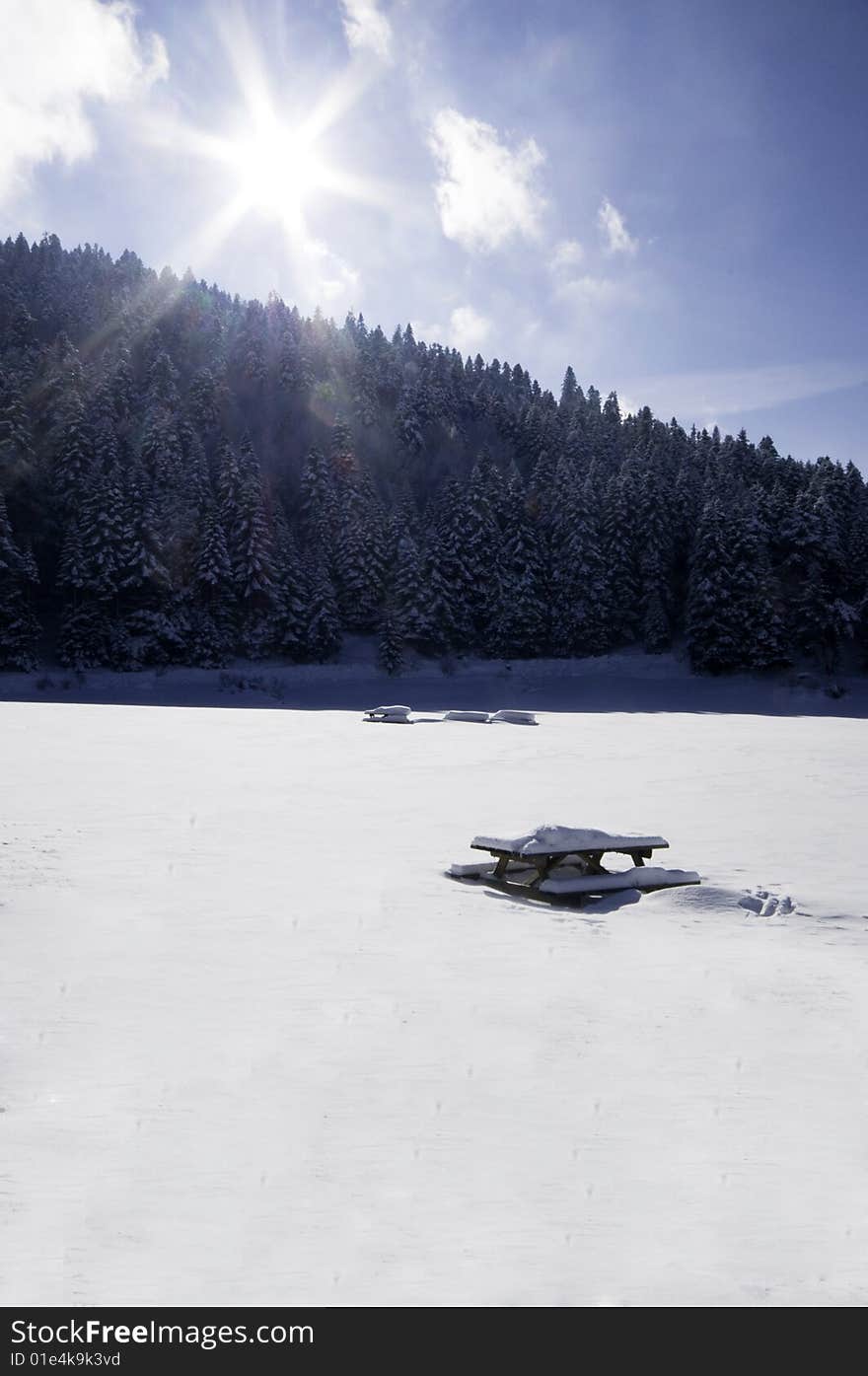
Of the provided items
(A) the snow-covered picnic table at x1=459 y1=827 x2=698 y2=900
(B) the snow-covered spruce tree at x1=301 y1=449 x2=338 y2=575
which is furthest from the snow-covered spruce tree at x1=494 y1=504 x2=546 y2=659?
(A) the snow-covered picnic table at x1=459 y1=827 x2=698 y2=900

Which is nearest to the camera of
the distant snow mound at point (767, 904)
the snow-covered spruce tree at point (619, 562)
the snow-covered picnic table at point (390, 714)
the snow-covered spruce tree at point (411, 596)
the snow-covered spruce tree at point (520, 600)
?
the distant snow mound at point (767, 904)

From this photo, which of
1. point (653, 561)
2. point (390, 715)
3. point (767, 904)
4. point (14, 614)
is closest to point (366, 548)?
point (653, 561)

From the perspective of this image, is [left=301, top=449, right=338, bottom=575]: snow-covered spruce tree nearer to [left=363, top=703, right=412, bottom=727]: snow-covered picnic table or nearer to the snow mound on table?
[left=363, top=703, right=412, bottom=727]: snow-covered picnic table

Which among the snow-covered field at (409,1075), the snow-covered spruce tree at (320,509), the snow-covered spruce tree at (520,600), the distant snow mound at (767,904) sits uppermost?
the snow-covered spruce tree at (320,509)

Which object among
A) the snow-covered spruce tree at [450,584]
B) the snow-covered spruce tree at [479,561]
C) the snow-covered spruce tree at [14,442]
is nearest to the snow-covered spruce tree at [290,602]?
the snow-covered spruce tree at [450,584]

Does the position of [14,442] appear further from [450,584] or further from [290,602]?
[450,584]

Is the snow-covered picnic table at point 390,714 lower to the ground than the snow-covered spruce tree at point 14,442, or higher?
lower

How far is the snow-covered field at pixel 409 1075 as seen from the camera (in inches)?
129

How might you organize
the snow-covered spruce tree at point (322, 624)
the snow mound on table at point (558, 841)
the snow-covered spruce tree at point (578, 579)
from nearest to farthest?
the snow mound on table at point (558, 841) < the snow-covered spruce tree at point (322, 624) < the snow-covered spruce tree at point (578, 579)

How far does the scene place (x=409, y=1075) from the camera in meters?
4.89

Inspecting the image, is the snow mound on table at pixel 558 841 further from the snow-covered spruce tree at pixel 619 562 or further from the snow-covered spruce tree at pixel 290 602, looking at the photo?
the snow-covered spruce tree at pixel 619 562

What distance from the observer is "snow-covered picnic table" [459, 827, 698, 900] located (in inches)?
389

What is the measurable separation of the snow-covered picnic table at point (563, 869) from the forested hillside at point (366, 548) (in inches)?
1673

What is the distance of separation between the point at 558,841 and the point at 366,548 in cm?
5135
